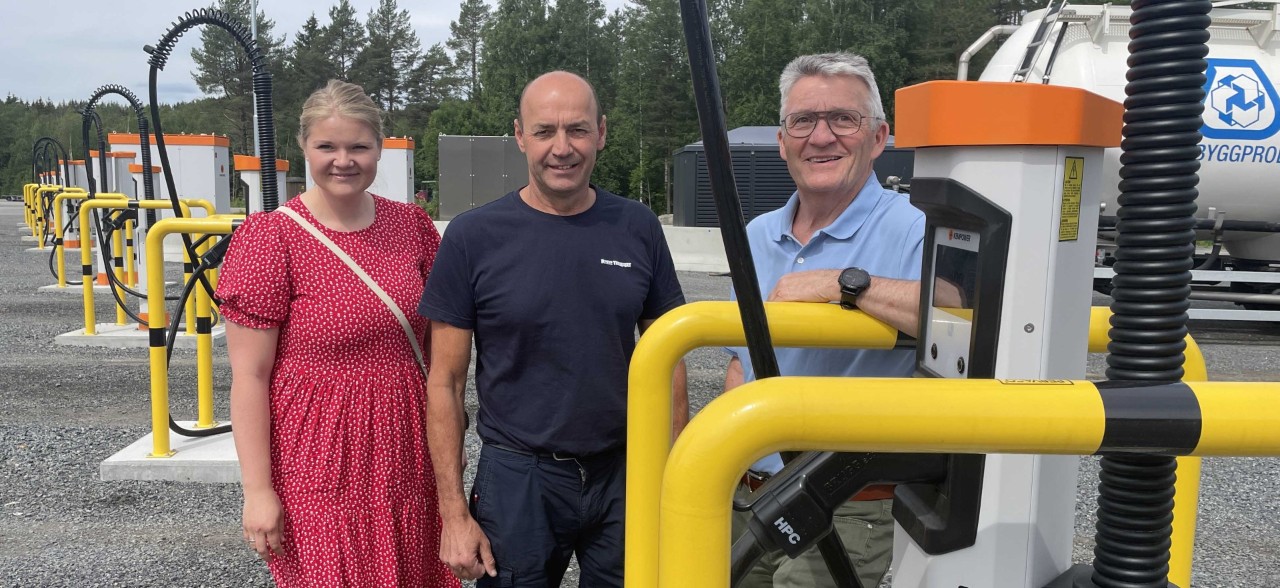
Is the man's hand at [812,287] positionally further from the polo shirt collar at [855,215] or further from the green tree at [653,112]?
the green tree at [653,112]

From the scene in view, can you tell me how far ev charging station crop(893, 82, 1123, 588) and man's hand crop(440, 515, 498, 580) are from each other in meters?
1.24

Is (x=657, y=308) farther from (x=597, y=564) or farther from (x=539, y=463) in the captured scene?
(x=597, y=564)

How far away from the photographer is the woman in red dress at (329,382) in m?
2.35

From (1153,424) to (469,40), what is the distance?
8052 cm

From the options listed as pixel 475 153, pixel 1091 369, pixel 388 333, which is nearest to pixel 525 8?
pixel 475 153

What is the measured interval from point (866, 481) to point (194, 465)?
4622 millimetres

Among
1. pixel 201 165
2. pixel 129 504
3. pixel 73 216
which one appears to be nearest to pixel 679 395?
pixel 129 504

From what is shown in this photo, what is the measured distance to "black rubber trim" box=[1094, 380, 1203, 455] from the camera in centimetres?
93

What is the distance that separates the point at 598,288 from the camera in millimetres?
2252

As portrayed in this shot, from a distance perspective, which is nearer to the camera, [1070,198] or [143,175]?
[1070,198]

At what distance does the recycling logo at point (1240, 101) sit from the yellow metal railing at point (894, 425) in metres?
9.90

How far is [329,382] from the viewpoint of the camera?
7.88 feet

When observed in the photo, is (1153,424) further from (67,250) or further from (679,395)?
(67,250)

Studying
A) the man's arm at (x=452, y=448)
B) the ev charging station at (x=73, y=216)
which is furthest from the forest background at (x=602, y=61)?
the man's arm at (x=452, y=448)
